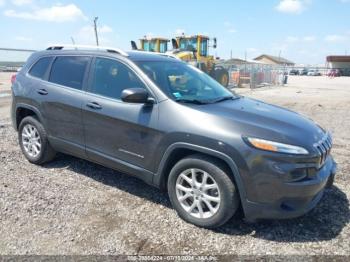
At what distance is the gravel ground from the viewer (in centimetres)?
319

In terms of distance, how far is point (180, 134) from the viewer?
347 cm

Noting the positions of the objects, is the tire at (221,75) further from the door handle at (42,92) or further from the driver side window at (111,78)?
the driver side window at (111,78)

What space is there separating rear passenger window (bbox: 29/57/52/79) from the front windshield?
1702 millimetres

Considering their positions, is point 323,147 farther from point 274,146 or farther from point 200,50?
point 200,50

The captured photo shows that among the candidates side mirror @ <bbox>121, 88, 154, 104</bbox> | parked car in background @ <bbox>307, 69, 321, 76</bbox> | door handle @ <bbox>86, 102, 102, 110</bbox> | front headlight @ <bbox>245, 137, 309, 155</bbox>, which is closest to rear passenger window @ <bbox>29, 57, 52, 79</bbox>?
door handle @ <bbox>86, 102, 102, 110</bbox>

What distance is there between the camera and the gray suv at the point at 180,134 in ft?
10.4

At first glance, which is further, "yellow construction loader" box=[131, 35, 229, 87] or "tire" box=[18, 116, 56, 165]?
"yellow construction loader" box=[131, 35, 229, 87]

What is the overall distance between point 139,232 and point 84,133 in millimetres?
1564

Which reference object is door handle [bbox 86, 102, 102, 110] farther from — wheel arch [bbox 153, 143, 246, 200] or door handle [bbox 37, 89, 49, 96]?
wheel arch [bbox 153, 143, 246, 200]

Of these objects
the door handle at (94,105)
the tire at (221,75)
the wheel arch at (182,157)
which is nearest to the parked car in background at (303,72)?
the tire at (221,75)

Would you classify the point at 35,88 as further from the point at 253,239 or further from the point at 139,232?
the point at 253,239

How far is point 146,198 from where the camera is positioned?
420cm

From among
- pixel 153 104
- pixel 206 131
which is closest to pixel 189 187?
pixel 206 131

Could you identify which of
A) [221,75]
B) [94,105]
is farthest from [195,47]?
[94,105]
